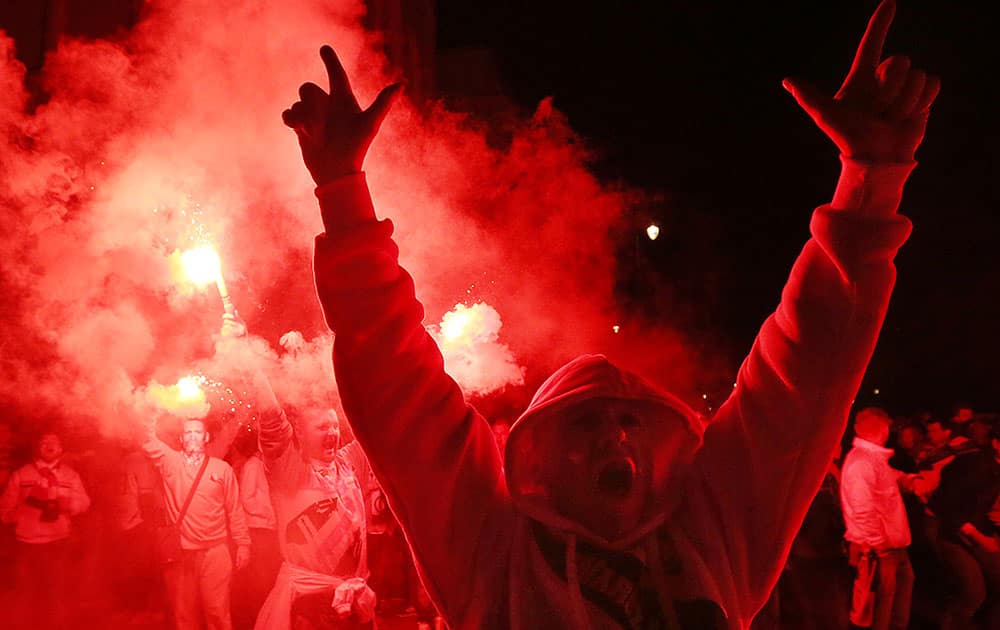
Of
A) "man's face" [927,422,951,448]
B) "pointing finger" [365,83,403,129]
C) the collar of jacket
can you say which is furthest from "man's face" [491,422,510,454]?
"pointing finger" [365,83,403,129]

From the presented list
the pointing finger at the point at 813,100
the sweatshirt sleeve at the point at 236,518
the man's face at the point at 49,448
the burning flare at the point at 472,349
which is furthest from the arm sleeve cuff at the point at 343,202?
the man's face at the point at 49,448

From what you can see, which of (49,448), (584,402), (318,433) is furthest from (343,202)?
(49,448)

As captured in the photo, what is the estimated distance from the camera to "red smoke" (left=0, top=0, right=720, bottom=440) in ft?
22.3

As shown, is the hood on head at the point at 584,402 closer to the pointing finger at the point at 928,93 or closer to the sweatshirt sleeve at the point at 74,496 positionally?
the pointing finger at the point at 928,93

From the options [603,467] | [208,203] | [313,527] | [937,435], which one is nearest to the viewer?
[603,467]

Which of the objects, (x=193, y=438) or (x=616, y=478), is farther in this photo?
(x=193, y=438)

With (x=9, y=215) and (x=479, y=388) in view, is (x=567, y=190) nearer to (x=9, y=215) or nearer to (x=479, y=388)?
(x=479, y=388)

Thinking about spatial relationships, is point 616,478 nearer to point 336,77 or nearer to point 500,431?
point 336,77

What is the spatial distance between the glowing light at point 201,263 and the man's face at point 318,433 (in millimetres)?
1352

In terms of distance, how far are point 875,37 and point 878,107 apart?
20cm

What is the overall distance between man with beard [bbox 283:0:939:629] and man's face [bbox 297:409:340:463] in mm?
3384

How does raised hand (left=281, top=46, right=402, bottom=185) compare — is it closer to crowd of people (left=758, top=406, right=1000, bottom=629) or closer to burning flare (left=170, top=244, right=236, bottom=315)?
burning flare (left=170, top=244, right=236, bottom=315)

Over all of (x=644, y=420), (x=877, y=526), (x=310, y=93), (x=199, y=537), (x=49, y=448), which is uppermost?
(x=310, y=93)

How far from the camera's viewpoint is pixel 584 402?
245 centimetres
